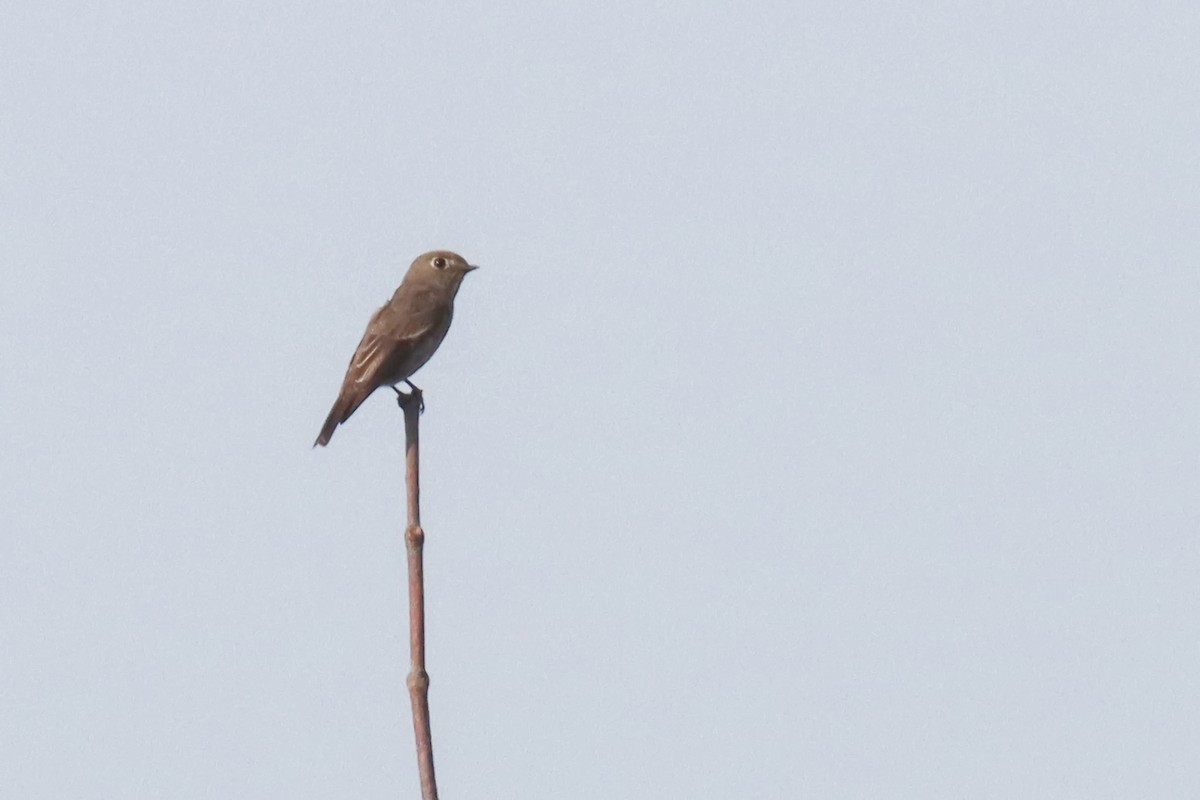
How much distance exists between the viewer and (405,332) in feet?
38.0

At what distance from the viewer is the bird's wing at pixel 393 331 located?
11.3 metres

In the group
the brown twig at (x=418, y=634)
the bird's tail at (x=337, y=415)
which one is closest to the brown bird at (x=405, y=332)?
the bird's tail at (x=337, y=415)

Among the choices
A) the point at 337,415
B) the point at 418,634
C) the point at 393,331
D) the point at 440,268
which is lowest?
the point at 418,634

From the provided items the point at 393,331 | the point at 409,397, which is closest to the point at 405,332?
the point at 393,331

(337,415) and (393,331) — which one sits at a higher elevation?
(393,331)

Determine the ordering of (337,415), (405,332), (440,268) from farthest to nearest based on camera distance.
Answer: (440,268)
(405,332)
(337,415)

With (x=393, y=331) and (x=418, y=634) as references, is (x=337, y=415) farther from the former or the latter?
(x=418, y=634)

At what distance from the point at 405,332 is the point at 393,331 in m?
0.09

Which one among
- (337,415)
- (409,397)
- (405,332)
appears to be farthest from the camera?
(405,332)

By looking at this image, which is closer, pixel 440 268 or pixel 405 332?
pixel 405 332

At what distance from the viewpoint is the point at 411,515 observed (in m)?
6.42

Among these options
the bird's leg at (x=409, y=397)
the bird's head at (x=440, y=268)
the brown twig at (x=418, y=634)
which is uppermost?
the bird's head at (x=440, y=268)

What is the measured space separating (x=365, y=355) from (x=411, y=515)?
5.06 m

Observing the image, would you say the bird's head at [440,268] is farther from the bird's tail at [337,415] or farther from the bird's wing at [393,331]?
the bird's tail at [337,415]
